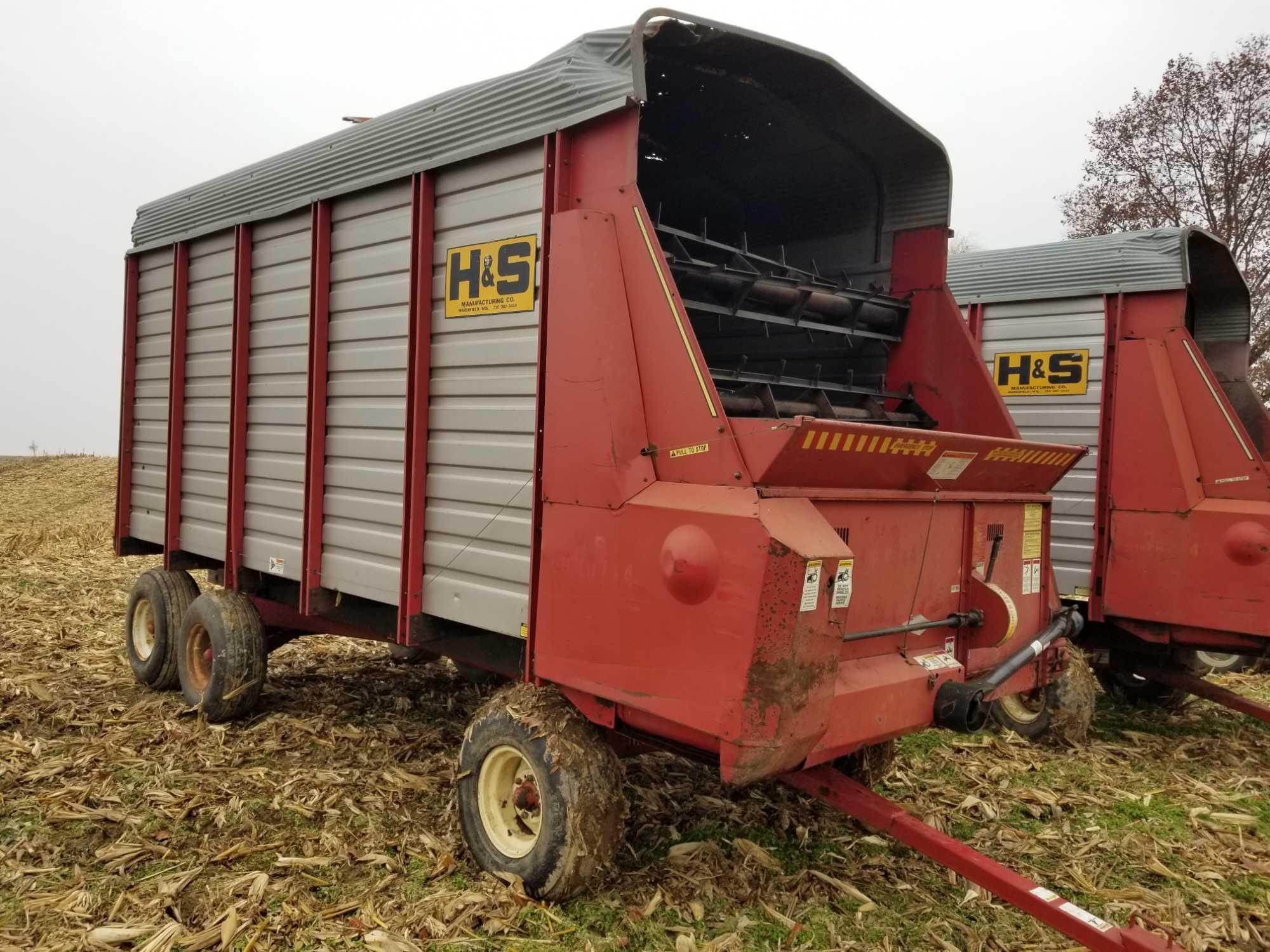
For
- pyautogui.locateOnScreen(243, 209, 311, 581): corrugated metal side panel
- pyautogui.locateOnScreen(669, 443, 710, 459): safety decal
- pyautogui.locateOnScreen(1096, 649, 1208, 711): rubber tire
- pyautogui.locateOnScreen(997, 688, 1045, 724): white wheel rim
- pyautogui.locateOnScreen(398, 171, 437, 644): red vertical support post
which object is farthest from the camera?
pyautogui.locateOnScreen(1096, 649, 1208, 711): rubber tire

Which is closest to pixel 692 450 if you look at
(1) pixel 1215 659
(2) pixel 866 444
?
(2) pixel 866 444

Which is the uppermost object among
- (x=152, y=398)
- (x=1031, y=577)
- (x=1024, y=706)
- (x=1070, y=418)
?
(x=1070, y=418)

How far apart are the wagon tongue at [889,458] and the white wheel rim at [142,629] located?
5.20 meters

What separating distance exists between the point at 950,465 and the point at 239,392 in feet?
13.4

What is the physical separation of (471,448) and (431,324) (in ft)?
2.09

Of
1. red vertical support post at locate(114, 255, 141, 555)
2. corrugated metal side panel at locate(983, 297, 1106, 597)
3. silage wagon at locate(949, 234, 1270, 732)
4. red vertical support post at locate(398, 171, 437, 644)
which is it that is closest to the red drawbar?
red vertical support post at locate(398, 171, 437, 644)

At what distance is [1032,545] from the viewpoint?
14.6 feet

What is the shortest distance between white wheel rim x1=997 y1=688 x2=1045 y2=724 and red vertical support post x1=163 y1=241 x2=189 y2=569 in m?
5.53

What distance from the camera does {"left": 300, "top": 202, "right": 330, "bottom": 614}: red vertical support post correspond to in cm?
493

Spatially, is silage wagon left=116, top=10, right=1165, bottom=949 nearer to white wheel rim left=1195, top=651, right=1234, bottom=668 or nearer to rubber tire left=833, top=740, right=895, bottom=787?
rubber tire left=833, top=740, right=895, bottom=787

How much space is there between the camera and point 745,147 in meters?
4.91

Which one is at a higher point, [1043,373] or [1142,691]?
[1043,373]

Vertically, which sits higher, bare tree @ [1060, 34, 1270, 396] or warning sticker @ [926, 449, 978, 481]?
bare tree @ [1060, 34, 1270, 396]

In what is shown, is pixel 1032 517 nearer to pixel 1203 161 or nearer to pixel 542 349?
pixel 542 349
